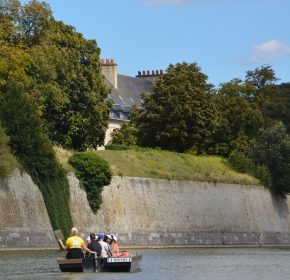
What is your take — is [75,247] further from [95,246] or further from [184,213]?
[184,213]

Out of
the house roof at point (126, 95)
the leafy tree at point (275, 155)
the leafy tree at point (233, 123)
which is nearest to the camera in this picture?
the leafy tree at point (275, 155)

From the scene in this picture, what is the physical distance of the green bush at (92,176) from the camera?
84.1 m

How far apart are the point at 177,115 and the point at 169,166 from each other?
1399cm

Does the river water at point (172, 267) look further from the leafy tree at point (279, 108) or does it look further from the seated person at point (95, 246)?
the leafy tree at point (279, 108)

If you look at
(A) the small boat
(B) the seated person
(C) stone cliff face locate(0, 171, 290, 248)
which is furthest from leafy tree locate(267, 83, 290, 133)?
(A) the small boat

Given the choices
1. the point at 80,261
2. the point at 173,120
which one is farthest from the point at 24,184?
the point at 173,120

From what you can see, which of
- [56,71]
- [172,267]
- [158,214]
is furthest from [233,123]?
[172,267]

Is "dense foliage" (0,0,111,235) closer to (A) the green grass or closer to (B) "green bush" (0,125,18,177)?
(B) "green bush" (0,125,18,177)

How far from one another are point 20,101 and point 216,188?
94.1 ft

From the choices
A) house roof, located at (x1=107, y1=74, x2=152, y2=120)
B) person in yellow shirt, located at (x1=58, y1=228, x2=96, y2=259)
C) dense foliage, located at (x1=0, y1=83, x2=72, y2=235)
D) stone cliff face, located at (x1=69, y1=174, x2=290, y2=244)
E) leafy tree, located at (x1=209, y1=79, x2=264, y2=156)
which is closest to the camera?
person in yellow shirt, located at (x1=58, y1=228, x2=96, y2=259)

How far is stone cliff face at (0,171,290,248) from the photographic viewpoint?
7550 cm

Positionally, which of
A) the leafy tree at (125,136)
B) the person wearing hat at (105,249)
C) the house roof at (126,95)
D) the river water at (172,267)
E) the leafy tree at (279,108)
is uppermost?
the house roof at (126,95)

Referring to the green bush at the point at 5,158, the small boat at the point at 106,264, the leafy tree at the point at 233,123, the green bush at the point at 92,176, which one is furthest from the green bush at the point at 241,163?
the small boat at the point at 106,264

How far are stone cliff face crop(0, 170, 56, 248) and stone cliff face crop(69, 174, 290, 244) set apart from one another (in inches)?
173
